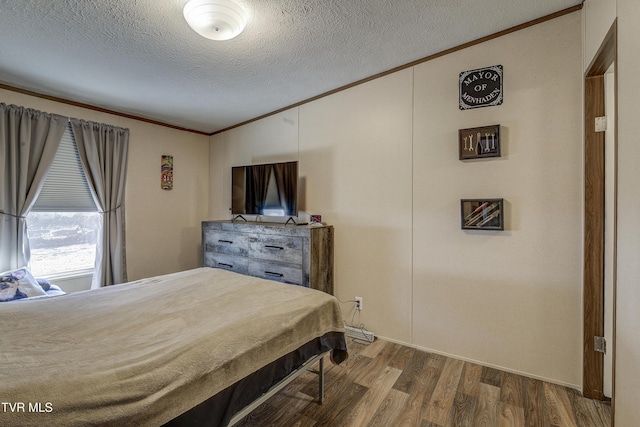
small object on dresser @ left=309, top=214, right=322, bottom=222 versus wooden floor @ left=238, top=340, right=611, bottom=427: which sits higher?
small object on dresser @ left=309, top=214, right=322, bottom=222

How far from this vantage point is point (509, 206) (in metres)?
2.27

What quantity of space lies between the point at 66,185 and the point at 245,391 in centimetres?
329

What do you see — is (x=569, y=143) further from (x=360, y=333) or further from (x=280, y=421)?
(x=280, y=421)

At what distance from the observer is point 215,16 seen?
5.65 ft

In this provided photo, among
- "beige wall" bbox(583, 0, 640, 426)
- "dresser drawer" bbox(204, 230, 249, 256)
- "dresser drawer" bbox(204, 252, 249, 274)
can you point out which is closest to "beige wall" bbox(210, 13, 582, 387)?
"beige wall" bbox(583, 0, 640, 426)

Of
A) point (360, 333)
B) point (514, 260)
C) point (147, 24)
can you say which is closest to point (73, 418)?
point (147, 24)

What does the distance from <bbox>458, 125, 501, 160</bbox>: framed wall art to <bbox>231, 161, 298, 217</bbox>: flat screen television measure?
168 cm

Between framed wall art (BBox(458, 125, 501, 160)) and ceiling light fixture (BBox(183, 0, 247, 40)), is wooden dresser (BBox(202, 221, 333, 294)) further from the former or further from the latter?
ceiling light fixture (BBox(183, 0, 247, 40))

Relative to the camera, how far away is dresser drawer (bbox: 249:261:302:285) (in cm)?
297

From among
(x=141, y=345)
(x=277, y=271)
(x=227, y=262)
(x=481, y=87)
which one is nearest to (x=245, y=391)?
(x=141, y=345)

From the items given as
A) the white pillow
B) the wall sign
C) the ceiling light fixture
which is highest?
the ceiling light fixture

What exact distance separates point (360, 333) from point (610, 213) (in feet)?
7.17

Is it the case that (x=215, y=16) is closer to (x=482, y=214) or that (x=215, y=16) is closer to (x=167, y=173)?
(x=482, y=214)

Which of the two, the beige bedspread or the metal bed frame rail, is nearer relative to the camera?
the beige bedspread
